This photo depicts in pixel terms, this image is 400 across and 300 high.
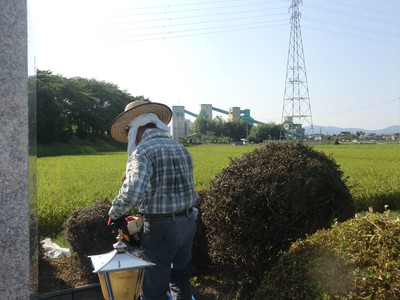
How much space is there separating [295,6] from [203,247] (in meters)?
37.9

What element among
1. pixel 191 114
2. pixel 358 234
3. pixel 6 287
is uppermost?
pixel 191 114

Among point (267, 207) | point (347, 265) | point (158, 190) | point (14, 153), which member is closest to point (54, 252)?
point (158, 190)

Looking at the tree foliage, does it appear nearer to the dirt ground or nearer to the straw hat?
the dirt ground

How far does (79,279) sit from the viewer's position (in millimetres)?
4664

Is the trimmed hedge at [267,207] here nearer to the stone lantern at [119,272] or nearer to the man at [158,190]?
the man at [158,190]

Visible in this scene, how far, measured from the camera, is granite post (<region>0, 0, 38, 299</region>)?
2137mm

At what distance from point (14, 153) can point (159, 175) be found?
3.70 feet

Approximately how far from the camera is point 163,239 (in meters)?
3.09

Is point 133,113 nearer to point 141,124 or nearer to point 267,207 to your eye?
point 141,124

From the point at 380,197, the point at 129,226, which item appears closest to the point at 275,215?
the point at 129,226

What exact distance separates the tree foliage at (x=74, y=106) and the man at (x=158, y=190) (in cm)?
3890

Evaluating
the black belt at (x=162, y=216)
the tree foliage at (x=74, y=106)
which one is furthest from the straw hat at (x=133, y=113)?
the tree foliage at (x=74, y=106)

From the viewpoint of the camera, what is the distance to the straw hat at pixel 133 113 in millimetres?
3260

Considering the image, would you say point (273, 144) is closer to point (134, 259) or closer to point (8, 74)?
point (134, 259)
